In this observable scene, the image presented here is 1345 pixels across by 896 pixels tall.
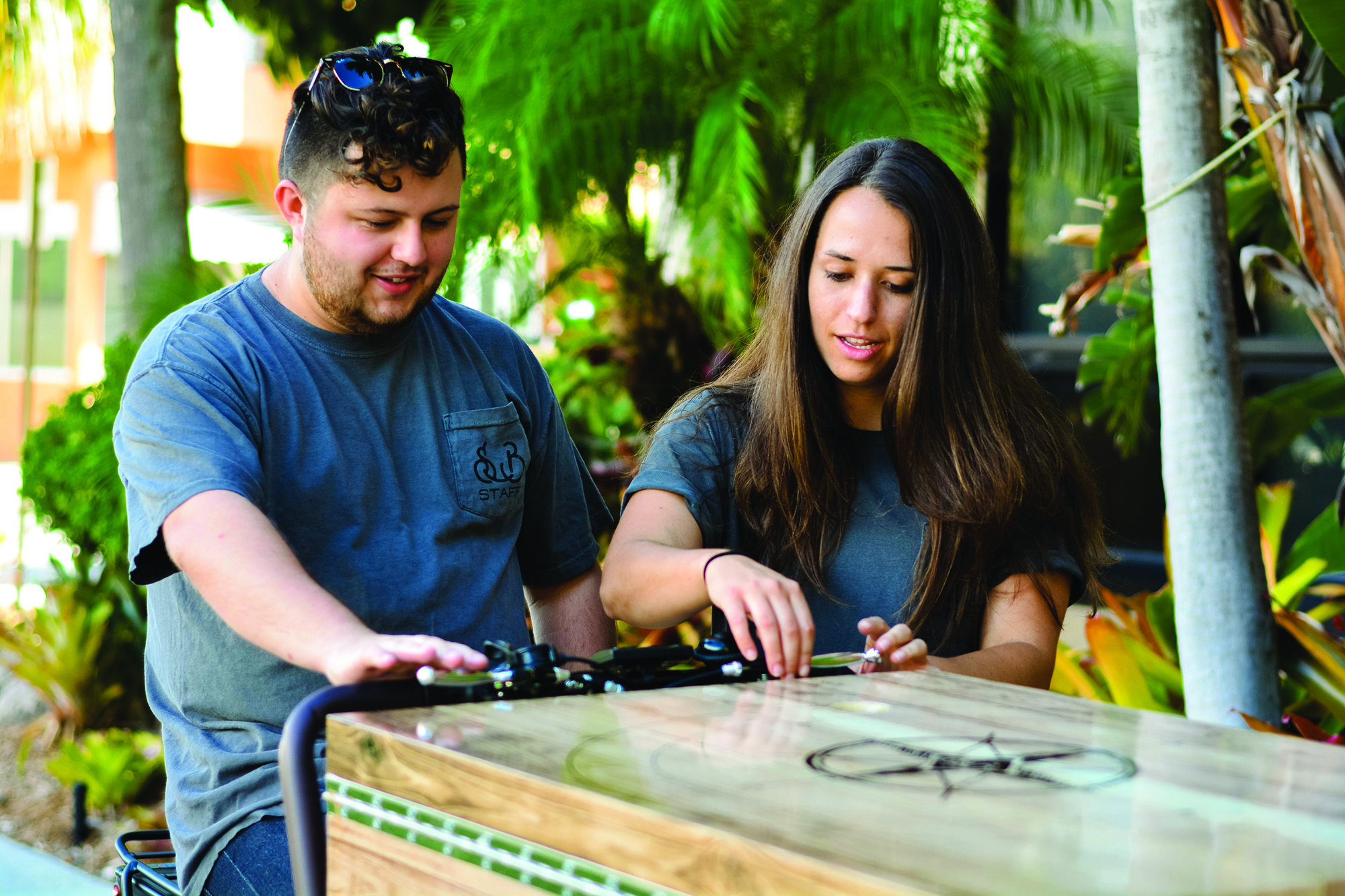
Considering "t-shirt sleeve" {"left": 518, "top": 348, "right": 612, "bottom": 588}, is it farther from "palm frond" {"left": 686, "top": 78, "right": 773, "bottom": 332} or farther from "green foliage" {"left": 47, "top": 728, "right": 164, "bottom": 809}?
"green foliage" {"left": 47, "top": 728, "right": 164, "bottom": 809}

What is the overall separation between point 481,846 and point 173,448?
2.73 ft

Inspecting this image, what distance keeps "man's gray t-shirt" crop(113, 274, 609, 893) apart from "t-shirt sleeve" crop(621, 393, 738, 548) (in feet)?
0.71

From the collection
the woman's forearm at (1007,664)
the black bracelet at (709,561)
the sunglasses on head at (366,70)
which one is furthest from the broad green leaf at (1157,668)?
the sunglasses on head at (366,70)

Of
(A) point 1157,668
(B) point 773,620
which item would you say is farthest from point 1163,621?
(B) point 773,620

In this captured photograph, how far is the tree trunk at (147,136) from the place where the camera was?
5.18 meters

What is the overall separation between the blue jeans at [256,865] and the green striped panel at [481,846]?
44 cm

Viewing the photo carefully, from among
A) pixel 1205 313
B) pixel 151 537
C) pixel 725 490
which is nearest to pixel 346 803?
pixel 151 537

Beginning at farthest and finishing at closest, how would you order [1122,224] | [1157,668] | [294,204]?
[1157,668], [1122,224], [294,204]

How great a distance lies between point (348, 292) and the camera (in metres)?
1.90

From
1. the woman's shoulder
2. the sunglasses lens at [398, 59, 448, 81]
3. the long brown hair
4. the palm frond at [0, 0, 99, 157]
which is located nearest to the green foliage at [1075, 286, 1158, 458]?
the long brown hair

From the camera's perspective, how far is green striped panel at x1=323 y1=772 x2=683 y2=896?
100 cm

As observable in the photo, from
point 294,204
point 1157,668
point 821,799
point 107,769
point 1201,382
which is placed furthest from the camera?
point 107,769

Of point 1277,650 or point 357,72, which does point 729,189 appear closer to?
point 1277,650

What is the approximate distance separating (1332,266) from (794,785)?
1971mm
